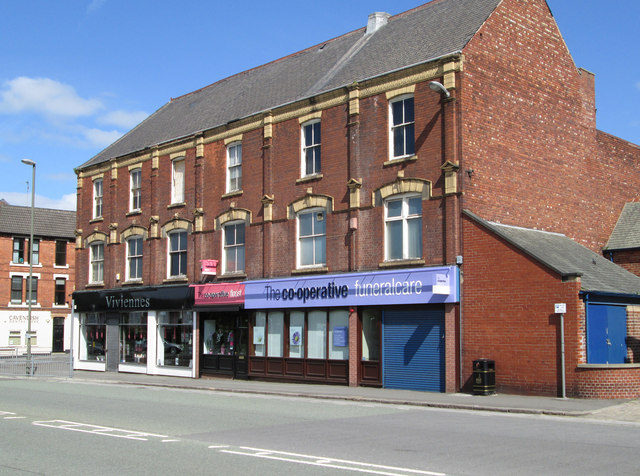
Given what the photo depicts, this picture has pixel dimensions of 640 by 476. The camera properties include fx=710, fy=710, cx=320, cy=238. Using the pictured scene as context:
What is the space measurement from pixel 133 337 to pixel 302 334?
460 inches

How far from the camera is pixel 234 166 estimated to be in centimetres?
2906

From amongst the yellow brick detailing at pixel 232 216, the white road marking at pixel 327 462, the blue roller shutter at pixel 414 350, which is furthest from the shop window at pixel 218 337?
the white road marking at pixel 327 462

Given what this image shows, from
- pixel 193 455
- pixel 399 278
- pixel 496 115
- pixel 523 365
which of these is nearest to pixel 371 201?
pixel 399 278

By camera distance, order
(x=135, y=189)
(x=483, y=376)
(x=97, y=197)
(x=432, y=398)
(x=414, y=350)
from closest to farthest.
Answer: (x=432, y=398) < (x=483, y=376) < (x=414, y=350) < (x=135, y=189) < (x=97, y=197)

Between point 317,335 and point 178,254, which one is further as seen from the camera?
point 178,254

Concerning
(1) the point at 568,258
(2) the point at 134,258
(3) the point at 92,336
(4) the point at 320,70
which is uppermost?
(4) the point at 320,70

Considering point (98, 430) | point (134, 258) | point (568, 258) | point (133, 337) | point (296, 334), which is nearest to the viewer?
point (98, 430)

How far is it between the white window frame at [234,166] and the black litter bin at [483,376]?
1313cm

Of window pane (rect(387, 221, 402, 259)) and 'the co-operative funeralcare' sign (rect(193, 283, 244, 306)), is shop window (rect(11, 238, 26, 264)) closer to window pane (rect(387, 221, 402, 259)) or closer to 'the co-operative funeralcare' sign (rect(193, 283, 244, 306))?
'the co-operative funeralcare' sign (rect(193, 283, 244, 306))

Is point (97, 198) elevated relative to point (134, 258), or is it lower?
elevated

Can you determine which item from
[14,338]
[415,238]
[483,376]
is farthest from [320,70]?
[14,338]

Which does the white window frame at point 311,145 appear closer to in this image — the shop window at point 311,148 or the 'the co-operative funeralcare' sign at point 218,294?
the shop window at point 311,148

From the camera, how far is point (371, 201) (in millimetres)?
23422

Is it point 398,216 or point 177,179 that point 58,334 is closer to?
point 177,179
